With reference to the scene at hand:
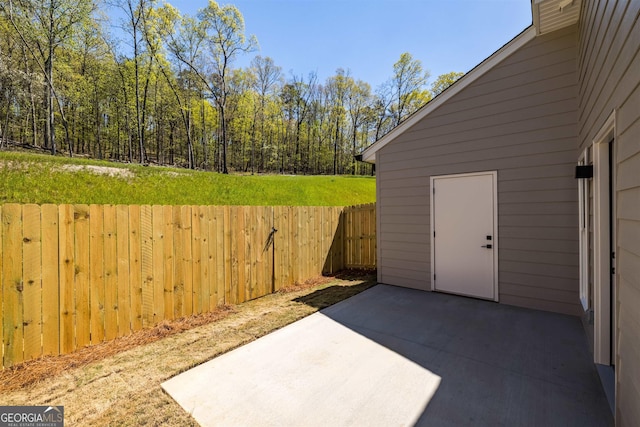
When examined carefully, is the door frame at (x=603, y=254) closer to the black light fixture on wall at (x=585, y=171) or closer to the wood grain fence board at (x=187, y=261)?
the black light fixture on wall at (x=585, y=171)

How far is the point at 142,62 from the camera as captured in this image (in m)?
19.0

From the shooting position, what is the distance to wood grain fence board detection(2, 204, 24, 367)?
7.82 feet

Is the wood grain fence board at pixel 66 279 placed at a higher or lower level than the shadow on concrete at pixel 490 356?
higher

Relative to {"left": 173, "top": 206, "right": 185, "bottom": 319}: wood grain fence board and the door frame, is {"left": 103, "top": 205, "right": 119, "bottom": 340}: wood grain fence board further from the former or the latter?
the door frame

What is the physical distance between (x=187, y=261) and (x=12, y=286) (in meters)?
1.61

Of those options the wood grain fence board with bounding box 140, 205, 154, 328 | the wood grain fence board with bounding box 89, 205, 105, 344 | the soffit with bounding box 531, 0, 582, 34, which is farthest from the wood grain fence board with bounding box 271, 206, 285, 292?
the soffit with bounding box 531, 0, 582, 34

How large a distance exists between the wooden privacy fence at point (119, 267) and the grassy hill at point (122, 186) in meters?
6.85

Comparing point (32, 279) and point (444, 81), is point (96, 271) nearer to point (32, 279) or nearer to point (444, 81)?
point (32, 279)

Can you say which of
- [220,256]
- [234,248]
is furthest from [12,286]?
[234,248]

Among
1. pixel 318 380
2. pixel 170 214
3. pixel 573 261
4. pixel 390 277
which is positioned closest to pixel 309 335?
pixel 318 380

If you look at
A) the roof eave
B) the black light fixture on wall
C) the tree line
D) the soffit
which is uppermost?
the tree line

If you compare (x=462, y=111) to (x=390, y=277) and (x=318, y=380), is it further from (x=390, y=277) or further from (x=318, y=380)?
(x=318, y=380)

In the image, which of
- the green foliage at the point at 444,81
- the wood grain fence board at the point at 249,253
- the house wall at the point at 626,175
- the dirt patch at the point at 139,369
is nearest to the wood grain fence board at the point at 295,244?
the wood grain fence board at the point at 249,253

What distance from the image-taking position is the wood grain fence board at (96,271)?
2898mm
